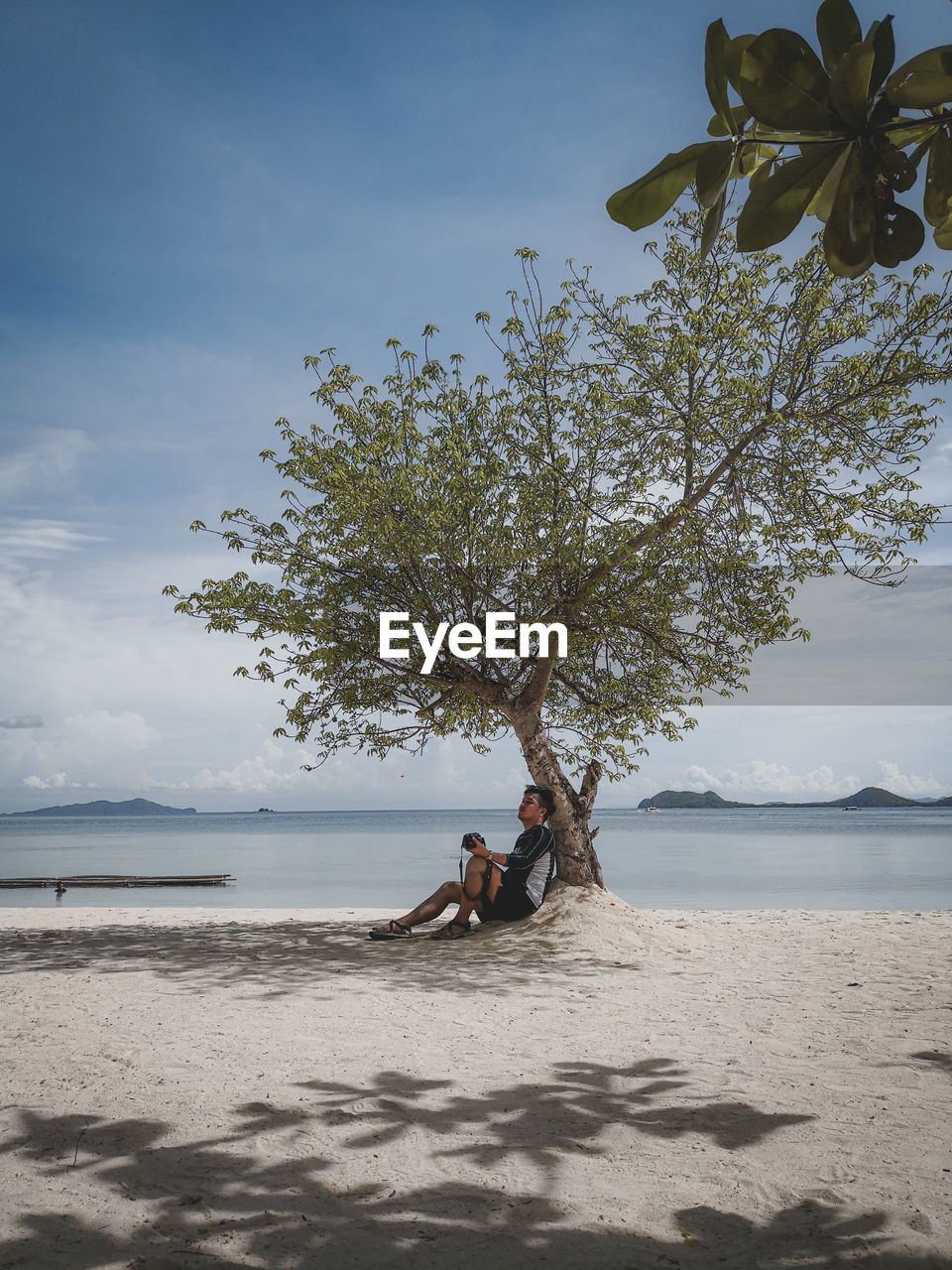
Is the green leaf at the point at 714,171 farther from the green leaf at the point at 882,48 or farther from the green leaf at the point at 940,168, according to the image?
the green leaf at the point at 940,168

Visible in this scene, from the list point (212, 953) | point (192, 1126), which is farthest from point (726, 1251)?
point (212, 953)

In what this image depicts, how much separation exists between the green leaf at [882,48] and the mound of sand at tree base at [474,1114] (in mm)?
2973

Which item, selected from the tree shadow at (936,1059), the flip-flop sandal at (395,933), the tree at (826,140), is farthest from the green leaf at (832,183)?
the flip-flop sandal at (395,933)

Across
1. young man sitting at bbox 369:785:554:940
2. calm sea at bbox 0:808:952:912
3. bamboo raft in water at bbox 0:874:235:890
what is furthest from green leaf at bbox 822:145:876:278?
bamboo raft in water at bbox 0:874:235:890

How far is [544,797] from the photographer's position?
9.58 meters

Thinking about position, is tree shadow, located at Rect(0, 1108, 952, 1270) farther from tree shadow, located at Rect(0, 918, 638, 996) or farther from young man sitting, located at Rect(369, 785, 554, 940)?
young man sitting, located at Rect(369, 785, 554, 940)

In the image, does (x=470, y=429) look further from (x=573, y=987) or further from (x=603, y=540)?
(x=573, y=987)

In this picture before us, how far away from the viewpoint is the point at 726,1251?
2689 mm

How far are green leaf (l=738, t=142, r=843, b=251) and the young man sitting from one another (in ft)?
26.2

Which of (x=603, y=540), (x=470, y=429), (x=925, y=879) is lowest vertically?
(x=925, y=879)

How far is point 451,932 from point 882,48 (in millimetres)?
8826

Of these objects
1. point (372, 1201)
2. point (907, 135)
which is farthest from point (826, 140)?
point (372, 1201)

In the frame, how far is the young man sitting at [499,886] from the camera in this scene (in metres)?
8.98

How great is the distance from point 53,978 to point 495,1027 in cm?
387
